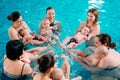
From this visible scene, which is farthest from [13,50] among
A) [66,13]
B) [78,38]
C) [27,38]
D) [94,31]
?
[66,13]

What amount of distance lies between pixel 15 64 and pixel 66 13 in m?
4.45

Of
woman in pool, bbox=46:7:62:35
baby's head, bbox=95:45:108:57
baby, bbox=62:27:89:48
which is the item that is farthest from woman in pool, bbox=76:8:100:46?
baby's head, bbox=95:45:108:57

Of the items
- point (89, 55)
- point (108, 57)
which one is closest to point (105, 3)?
point (89, 55)

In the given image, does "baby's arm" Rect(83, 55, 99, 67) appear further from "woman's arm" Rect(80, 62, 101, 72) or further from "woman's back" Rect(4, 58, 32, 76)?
"woman's back" Rect(4, 58, 32, 76)

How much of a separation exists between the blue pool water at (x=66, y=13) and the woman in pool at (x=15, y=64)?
1.95 metres

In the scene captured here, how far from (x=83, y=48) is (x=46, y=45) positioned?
3.03 ft

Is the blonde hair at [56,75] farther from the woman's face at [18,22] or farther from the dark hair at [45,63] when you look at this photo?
the woman's face at [18,22]

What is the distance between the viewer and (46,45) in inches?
266

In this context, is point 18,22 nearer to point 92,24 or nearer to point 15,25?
point 15,25

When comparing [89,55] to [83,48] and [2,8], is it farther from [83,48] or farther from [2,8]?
[2,8]

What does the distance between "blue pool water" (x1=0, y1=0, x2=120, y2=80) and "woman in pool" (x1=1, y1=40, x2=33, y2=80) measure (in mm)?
1951

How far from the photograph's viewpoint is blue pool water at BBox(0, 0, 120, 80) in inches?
308

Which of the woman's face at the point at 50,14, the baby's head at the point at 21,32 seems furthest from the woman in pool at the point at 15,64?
the woman's face at the point at 50,14

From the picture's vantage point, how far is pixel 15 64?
15.7 feet
